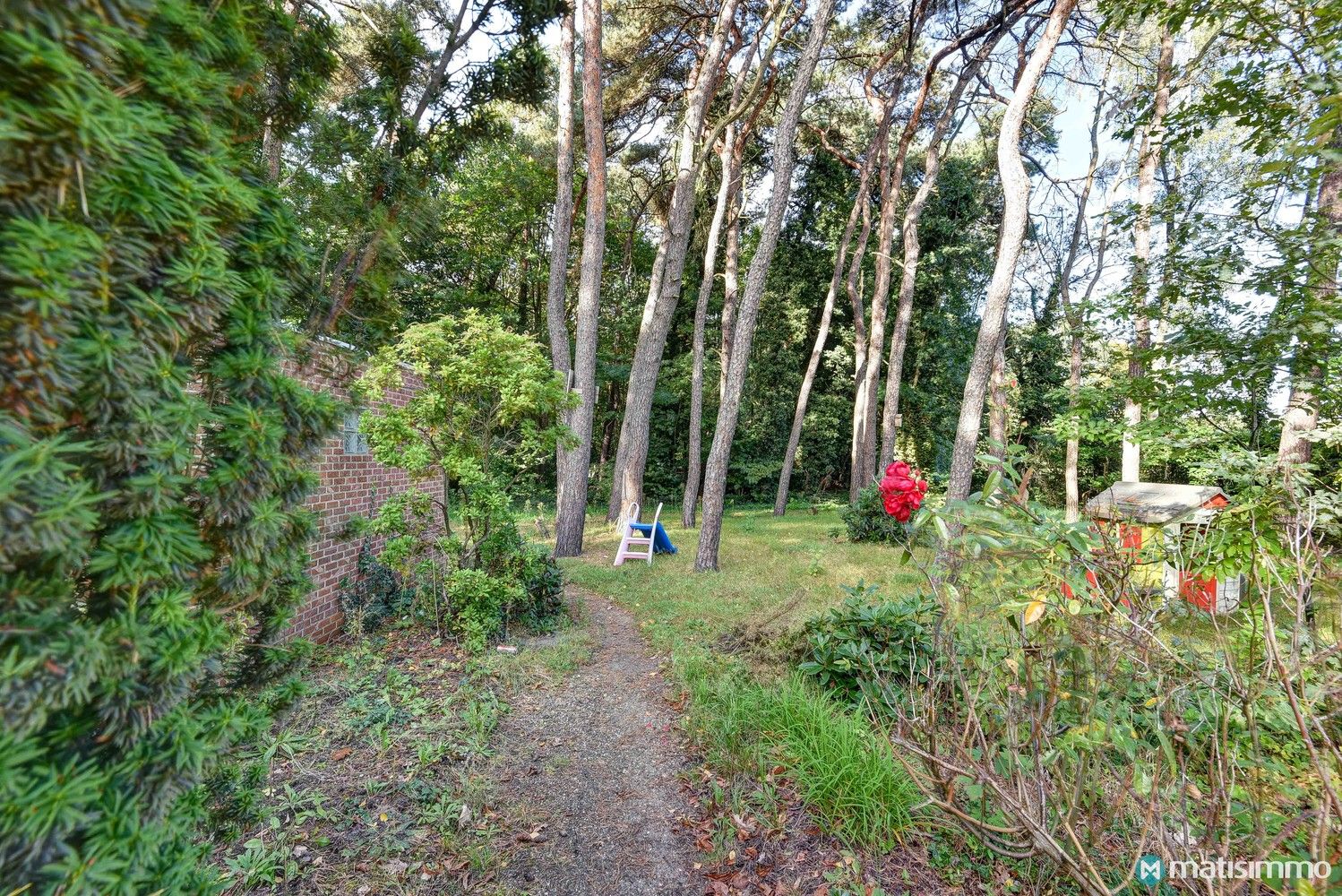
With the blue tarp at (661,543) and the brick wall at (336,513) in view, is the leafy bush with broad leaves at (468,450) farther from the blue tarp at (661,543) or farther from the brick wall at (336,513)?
the blue tarp at (661,543)

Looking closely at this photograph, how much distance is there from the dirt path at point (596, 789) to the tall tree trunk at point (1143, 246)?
3.95 m

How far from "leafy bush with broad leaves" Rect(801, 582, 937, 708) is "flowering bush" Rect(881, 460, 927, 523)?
101cm

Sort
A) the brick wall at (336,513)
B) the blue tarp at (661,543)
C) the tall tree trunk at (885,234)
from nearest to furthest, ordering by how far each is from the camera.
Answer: the brick wall at (336,513) → the blue tarp at (661,543) → the tall tree trunk at (885,234)

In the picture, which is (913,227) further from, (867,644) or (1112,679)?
(1112,679)

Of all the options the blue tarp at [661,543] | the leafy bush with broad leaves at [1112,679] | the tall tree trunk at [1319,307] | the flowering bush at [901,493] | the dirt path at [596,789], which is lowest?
the dirt path at [596,789]

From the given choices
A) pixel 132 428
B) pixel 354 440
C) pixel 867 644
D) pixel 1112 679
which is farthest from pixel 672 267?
pixel 132 428

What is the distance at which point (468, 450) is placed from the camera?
15.5 ft

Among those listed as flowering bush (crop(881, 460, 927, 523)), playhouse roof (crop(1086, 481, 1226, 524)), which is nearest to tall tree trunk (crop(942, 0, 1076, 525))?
playhouse roof (crop(1086, 481, 1226, 524))

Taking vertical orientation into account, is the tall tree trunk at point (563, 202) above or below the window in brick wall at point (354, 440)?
above

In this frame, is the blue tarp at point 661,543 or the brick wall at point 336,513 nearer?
the brick wall at point 336,513

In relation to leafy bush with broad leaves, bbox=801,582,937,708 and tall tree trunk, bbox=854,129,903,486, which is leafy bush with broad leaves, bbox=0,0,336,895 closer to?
leafy bush with broad leaves, bbox=801,582,937,708

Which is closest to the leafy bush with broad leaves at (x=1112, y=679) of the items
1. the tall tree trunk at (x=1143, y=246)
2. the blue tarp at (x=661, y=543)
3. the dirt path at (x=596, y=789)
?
the dirt path at (x=596, y=789)

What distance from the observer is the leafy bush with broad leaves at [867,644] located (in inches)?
126

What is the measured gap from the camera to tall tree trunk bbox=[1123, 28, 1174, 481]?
399 cm
